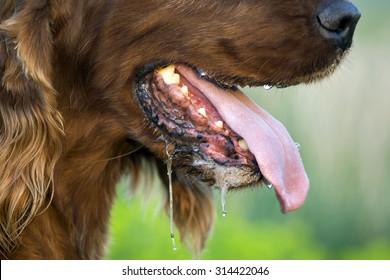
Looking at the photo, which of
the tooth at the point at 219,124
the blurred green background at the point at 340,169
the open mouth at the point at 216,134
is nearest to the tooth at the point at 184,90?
the open mouth at the point at 216,134

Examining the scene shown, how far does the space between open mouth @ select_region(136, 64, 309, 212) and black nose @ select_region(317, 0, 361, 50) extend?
0.43m

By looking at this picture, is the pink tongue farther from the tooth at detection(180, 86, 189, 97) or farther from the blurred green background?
the blurred green background

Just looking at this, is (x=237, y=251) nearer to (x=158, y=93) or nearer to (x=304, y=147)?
(x=304, y=147)

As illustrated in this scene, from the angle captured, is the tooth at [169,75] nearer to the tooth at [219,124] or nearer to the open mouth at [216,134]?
the open mouth at [216,134]

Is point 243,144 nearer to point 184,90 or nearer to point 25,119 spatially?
point 184,90

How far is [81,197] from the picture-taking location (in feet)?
11.1

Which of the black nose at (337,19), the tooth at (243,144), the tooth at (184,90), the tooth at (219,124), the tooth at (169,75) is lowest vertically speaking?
the tooth at (243,144)

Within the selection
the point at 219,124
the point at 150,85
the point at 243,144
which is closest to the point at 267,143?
the point at 243,144

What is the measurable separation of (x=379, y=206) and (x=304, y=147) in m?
0.80

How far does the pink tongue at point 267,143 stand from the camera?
3.12 m

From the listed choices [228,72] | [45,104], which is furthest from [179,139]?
[45,104]

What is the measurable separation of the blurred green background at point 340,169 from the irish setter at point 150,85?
3360 mm

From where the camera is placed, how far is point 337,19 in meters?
2.98

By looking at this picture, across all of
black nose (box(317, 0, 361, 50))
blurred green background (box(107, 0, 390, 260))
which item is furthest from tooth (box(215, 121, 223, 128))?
blurred green background (box(107, 0, 390, 260))
